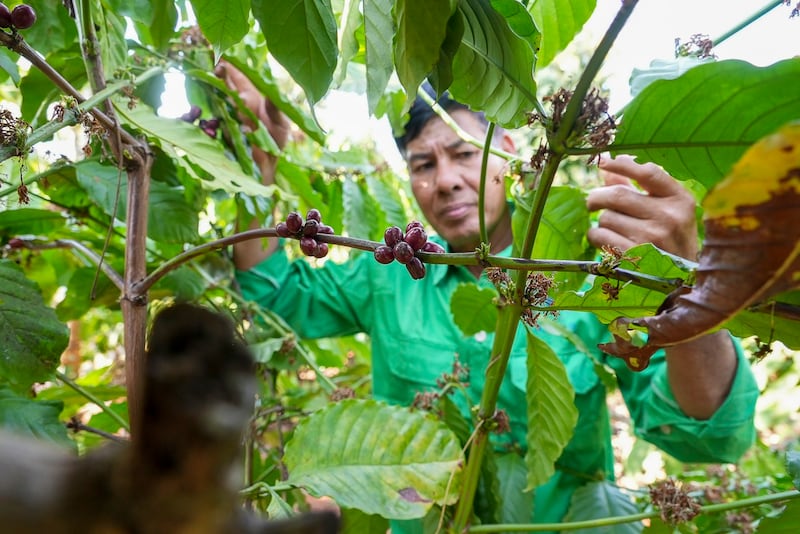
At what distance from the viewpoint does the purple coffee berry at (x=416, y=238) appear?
55cm

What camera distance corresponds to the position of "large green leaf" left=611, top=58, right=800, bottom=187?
462 millimetres

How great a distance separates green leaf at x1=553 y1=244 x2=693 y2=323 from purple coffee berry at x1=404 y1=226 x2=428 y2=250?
0.50 feet

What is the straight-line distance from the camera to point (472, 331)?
3.77 feet

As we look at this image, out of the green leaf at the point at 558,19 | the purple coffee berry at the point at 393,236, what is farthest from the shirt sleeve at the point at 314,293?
the purple coffee berry at the point at 393,236

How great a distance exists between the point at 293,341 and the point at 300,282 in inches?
22.9

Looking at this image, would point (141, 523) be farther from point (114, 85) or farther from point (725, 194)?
point (114, 85)

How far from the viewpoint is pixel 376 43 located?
616mm

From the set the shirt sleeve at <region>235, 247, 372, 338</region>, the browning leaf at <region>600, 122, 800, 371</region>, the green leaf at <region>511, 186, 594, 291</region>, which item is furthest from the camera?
the shirt sleeve at <region>235, 247, 372, 338</region>

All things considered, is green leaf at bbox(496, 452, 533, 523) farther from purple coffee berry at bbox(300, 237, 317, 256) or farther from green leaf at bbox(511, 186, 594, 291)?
purple coffee berry at bbox(300, 237, 317, 256)

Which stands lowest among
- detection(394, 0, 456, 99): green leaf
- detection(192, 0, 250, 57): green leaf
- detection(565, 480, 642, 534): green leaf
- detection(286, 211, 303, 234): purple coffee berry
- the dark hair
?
detection(565, 480, 642, 534): green leaf

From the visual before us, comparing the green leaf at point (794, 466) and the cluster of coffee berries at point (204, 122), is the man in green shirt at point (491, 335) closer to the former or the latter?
the cluster of coffee berries at point (204, 122)

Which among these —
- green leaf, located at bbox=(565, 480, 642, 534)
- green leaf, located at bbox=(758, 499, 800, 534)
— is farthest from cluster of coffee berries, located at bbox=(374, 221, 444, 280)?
green leaf, located at bbox=(565, 480, 642, 534)

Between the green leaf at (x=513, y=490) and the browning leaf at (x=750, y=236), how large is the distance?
2.68ft

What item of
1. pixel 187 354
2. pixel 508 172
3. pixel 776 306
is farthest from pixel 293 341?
pixel 187 354
